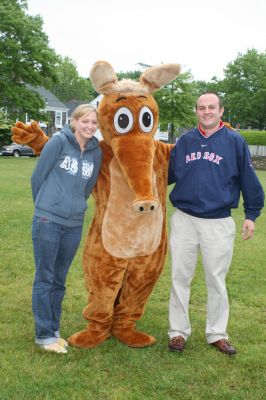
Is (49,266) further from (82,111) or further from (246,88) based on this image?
(246,88)

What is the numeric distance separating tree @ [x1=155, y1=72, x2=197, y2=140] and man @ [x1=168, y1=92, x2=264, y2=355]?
34923 millimetres

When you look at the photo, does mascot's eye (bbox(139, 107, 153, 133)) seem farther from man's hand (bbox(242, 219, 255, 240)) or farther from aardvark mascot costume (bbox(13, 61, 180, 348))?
man's hand (bbox(242, 219, 255, 240))

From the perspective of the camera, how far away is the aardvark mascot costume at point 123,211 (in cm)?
378

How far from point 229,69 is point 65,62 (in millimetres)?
39482

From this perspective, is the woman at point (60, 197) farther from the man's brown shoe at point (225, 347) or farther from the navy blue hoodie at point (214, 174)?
the man's brown shoe at point (225, 347)

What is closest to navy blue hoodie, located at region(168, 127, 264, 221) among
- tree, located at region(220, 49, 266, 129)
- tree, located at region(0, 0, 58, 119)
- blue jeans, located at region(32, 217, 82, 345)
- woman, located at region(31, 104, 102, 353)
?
woman, located at region(31, 104, 102, 353)

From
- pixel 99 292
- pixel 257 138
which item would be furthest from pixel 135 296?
pixel 257 138

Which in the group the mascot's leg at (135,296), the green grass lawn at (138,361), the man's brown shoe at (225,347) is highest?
the mascot's leg at (135,296)

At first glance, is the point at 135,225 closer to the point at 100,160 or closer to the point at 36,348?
the point at 100,160

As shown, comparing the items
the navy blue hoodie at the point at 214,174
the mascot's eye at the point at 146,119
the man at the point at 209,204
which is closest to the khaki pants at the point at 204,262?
the man at the point at 209,204

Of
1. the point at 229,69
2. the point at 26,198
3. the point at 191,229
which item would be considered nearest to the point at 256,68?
the point at 229,69

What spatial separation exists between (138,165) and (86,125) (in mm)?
492

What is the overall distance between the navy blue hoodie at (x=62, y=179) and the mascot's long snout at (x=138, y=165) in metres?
0.26

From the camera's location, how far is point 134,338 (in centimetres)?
408
